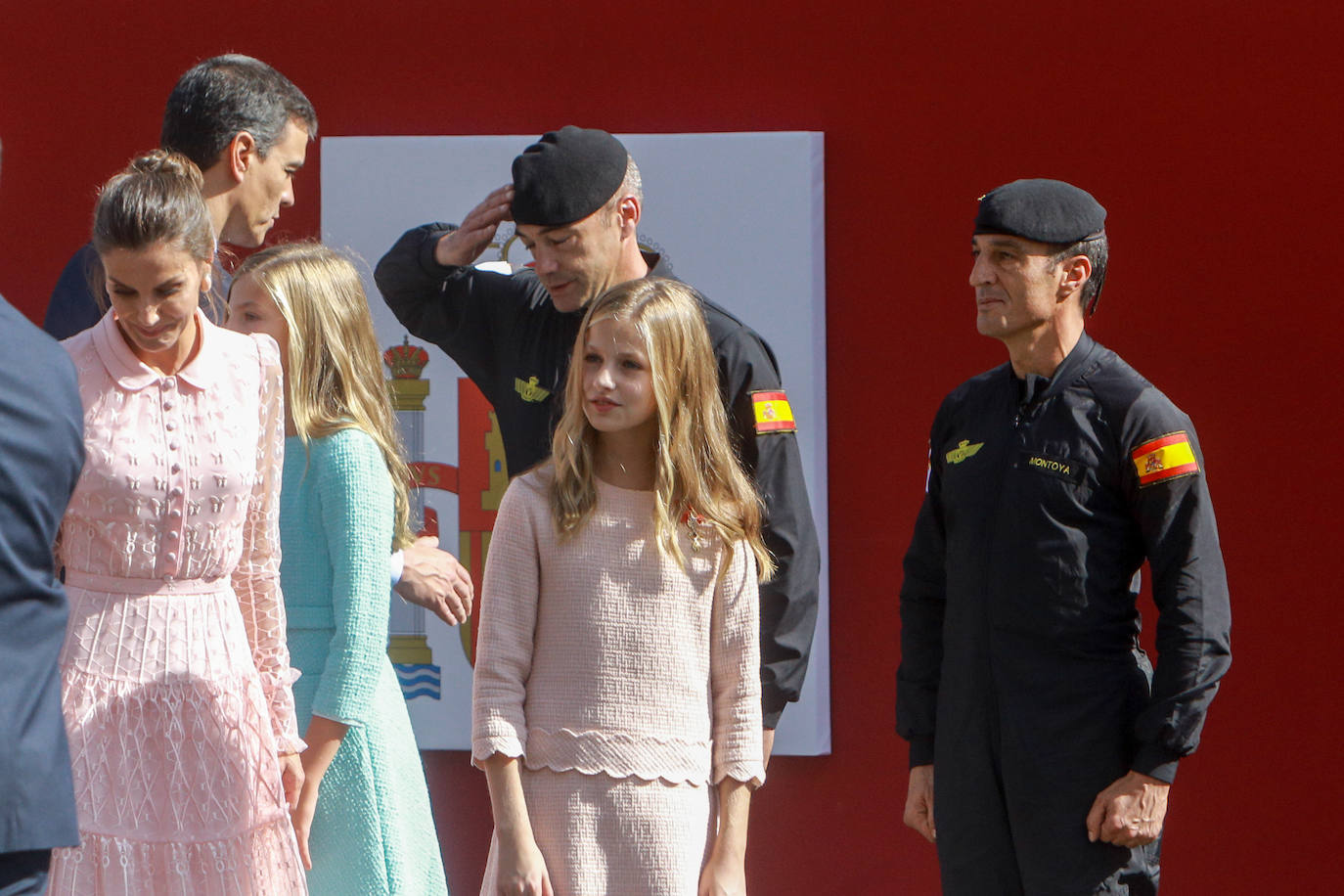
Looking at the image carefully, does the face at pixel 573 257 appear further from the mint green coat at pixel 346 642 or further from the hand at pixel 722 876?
the hand at pixel 722 876

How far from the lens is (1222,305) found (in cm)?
352

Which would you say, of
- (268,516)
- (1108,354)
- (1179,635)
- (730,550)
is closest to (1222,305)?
(1108,354)

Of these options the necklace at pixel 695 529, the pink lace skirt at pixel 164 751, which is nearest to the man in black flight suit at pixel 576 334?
the necklace at pixel 695 529

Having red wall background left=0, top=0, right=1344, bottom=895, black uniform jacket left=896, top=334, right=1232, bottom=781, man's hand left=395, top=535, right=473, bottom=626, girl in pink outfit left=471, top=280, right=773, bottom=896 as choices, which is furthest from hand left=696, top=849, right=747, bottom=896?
red wall background left=0, top=0, right=1344, bottom=895

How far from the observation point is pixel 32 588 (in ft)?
4.48

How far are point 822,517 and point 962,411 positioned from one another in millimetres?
1013

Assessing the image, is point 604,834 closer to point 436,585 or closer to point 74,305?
point 436,585

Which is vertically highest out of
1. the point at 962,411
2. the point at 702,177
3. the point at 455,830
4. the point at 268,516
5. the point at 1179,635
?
the point at 702,177

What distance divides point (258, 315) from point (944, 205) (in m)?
1.89

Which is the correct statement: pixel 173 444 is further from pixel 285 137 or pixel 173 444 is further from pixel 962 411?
pixel 962 411

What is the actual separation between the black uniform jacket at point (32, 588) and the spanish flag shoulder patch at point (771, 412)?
1.23 metres

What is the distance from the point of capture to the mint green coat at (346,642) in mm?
2205

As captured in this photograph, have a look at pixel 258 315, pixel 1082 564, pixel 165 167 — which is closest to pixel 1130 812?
pixel 1082 564

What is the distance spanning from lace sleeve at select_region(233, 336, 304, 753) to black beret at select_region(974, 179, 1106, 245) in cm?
129
